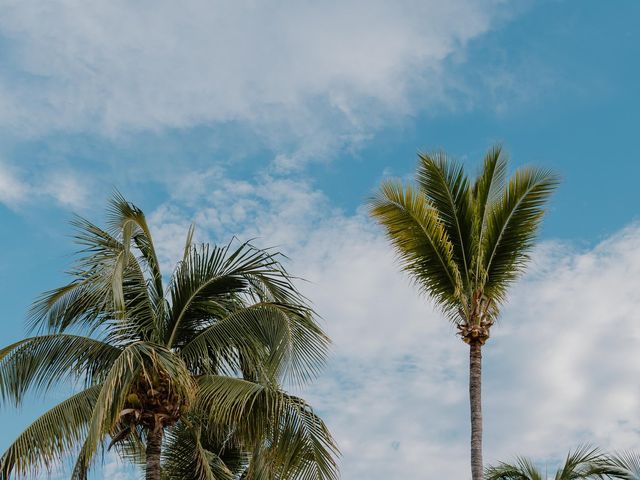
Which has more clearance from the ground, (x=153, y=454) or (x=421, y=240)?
(x=421, y=240)

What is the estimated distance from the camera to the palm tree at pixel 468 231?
15680 millimetres

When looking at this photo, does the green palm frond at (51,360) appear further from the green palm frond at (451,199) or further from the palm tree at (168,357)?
the green palm frond at (451,199)

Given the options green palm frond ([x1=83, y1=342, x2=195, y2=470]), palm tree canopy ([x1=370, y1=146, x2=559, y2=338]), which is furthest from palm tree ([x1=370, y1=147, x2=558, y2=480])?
green palm frond ([x1=83, y1=342, x2=195, y2=470])

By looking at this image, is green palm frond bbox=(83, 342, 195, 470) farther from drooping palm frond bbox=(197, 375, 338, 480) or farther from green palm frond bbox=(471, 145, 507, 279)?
green palm frond bbox=(471, 145, 507, 279)

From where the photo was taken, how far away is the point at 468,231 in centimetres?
1614

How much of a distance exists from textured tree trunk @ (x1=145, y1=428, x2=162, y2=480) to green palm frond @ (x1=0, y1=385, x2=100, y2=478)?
1053 millimetres

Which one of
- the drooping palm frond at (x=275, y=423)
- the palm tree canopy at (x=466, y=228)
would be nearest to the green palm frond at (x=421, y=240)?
the palm tree canopy at (x=466, y=228)

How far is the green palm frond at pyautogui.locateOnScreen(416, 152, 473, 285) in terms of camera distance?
1614 cm

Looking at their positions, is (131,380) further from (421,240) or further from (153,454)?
(421,240)

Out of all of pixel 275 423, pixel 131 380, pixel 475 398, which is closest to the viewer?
pixel 131 380

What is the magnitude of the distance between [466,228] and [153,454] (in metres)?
6.63

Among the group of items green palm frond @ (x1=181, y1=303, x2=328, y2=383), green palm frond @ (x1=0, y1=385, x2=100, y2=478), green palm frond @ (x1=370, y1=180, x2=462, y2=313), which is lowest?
green palm frond @ (x1=0, y1=385, x2=100, y2=478)

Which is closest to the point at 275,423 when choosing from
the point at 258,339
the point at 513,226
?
the point at 258,339

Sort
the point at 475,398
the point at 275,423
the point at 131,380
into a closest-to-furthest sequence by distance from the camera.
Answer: the point at 131,380
the point at 275,423
the point at 475,398
